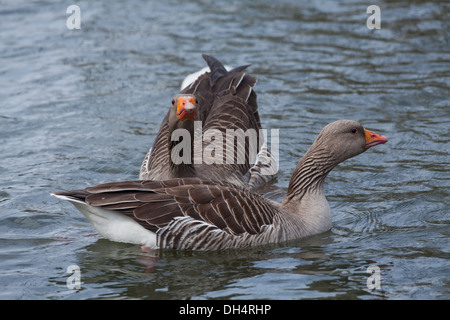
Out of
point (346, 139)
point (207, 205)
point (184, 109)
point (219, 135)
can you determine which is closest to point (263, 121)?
point (219, 135)

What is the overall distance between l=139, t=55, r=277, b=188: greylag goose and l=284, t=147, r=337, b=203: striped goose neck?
4.47ft

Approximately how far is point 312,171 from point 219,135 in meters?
2.32

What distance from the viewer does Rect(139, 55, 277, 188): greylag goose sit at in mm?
9312

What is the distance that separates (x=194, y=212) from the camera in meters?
8.05

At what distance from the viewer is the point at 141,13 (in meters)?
18.2

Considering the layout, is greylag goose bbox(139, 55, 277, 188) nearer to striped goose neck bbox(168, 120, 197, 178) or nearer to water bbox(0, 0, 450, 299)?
striped goose neck bbox(168, 120, 197, 178)

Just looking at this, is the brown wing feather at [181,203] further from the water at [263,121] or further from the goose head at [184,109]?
the goose head at [184,109]

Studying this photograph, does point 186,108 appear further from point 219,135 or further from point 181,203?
point 219,135

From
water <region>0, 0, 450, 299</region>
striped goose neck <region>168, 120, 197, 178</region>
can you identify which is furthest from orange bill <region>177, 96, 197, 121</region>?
water <region>0, 0, 450, 299</region>

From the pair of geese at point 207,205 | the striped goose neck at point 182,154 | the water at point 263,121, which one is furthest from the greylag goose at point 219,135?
the water at point 263,121

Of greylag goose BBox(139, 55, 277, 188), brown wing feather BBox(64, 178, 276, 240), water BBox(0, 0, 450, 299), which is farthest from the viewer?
greylag goose BBox(139, 55, 277, 188)
